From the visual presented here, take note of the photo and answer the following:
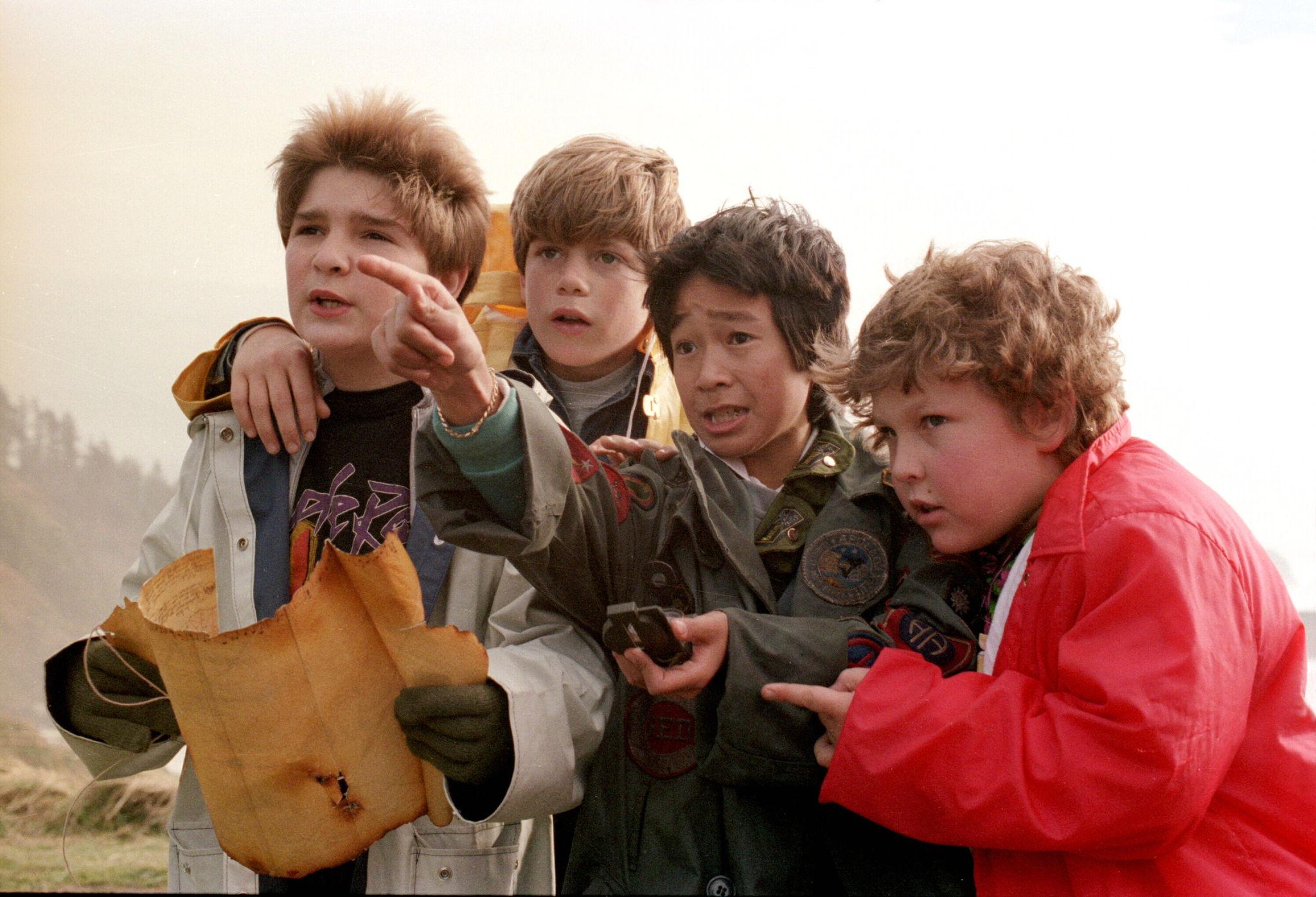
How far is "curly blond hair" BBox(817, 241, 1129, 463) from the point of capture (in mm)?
1539

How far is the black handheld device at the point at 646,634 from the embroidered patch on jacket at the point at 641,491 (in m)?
0.31

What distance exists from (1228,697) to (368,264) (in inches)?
44.8

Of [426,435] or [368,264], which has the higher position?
[368,264]

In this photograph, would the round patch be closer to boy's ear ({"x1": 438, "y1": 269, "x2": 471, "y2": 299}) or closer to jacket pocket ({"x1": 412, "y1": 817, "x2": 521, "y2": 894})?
jacket pocket ({"x1": 412, "y1": 817, "x2": 521, "y2": 894})

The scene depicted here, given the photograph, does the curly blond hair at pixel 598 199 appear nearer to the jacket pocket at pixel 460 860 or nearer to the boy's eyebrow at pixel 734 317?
the boy's eyebrow at pixel 734 317

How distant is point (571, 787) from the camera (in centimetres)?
167

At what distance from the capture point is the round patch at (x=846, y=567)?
1.65 meters

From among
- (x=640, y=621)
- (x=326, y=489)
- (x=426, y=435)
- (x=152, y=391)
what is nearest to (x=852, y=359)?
(x=640, y=621)

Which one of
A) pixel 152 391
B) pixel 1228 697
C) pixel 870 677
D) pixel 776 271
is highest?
pixel 776 271

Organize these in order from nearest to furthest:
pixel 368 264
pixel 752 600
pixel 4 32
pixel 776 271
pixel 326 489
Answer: pixel 368 264 → pixel 752 600 → pixel 776 271 → pixel 326 489 → pixel 4 32

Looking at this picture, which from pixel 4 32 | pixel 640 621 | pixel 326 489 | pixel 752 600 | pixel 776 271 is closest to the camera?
pixel 640 621

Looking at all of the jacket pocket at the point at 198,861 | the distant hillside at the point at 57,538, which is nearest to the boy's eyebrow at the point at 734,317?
the jacket pocket at the point at 198,861

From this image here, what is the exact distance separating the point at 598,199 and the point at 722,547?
0.85 meters

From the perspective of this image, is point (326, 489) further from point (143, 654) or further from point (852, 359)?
point (852, 359)
